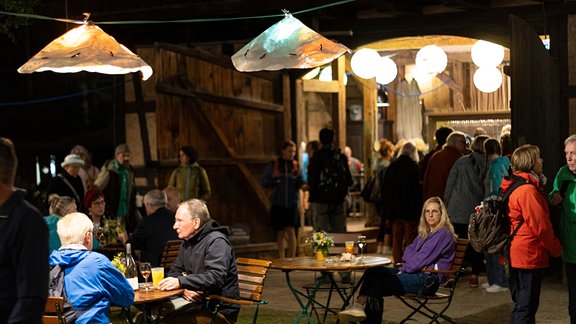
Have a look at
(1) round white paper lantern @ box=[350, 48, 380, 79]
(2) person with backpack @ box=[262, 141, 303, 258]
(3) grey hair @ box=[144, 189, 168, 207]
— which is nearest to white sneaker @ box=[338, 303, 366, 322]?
(3) grey hair @ box=[144, 189, 168, 207]

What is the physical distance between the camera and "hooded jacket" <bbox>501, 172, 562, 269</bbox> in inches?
296

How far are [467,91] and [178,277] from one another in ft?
45.8

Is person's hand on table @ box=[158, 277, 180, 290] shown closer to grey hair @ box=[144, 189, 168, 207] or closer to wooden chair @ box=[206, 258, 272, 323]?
wooden chair @ box=[206, 258, 272, 323]

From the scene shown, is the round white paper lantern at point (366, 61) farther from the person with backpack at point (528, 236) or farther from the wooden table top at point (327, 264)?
the person with backpack at point (528, 236)

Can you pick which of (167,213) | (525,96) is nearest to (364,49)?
(525,96)

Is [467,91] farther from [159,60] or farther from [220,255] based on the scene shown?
[220,255]

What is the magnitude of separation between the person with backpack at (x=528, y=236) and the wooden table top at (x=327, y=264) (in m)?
1.12

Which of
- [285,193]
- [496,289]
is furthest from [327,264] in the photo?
[285,193]

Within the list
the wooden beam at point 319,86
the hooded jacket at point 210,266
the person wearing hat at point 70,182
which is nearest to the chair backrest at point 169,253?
the hooded jacket at point 210,266

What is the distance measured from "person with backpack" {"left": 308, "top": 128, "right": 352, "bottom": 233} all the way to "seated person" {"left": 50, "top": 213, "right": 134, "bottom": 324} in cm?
657

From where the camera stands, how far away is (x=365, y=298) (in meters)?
8.29

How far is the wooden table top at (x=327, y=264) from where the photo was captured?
810 cm

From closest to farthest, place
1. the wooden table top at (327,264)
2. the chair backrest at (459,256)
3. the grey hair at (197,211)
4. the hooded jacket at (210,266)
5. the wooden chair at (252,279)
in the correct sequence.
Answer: the hooded jacket at (210,266) < the grey hair at (197,211) < the wooden chair at (252,279) < the wooden table top at (327,264) < the chair backrest at (459,256)

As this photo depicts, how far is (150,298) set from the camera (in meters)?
6.51
